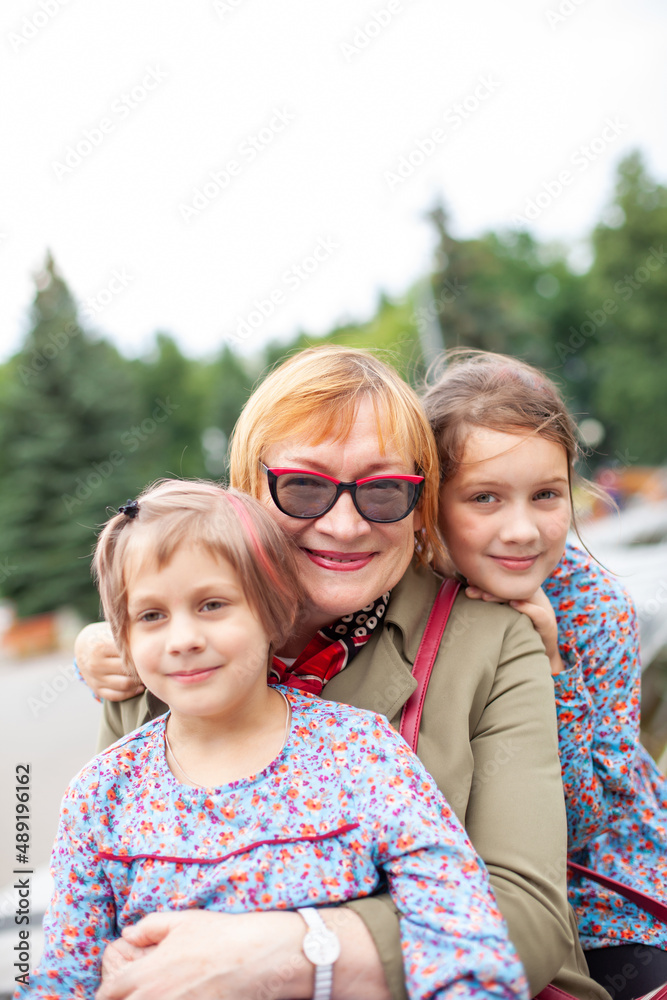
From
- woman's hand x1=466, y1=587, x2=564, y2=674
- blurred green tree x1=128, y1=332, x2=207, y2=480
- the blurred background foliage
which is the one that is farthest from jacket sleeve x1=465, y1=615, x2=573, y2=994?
blurred green tree x1=128, y1=332, x2=207, y2=480

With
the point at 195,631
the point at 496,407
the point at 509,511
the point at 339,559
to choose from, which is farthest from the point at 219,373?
the point at 195,631

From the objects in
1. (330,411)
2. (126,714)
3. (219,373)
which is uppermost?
(219,373)

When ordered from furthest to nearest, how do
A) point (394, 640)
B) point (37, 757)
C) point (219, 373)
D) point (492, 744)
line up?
point (219, 373)
point (37, 757)
point (394, 640)
point (492, 744)

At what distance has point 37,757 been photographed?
11039 millimetres

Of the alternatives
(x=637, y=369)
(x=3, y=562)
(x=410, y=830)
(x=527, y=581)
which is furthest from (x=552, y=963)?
(x=637, y=369)

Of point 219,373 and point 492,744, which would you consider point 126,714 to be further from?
point 219,373

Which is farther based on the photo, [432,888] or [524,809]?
[524,809]

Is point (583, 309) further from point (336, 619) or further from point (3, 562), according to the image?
point (336, 619)

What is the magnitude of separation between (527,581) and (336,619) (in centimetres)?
58

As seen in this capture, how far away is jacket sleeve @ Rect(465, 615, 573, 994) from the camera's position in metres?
1.81

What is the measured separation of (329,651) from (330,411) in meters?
0.68

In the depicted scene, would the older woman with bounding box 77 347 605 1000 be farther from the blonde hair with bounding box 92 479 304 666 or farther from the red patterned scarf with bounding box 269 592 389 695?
the blonde hair with bounding box 92 479 304 666

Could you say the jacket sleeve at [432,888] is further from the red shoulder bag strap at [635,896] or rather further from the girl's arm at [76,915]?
the red shoulder bag strap at [635,896]

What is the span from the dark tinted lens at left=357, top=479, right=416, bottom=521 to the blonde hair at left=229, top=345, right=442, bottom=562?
4.1 inches
